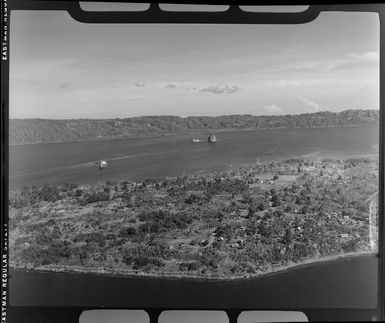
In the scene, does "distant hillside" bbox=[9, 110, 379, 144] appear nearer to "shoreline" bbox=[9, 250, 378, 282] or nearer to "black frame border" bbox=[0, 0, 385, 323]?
"black frame border" bbox=[0, 0, 385, 323]

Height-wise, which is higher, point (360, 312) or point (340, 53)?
point (340, 53)

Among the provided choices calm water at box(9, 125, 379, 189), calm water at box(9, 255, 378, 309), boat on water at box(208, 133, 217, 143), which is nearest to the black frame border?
calm water at box(9, 255, 378, 309)

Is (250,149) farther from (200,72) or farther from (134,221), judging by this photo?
(134,221)

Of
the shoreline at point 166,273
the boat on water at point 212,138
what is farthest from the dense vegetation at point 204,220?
the boat on water at point 212,138

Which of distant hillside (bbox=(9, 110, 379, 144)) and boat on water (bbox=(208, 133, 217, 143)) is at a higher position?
distant hillside (bbox=(9, 110, 379, 144))

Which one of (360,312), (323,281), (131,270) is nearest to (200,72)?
(131,270)

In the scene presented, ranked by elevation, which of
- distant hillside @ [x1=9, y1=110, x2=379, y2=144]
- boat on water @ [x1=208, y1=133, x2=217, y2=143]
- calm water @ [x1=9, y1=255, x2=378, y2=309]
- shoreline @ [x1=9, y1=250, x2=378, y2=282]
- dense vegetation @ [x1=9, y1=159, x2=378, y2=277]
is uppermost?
distant hillside @ [x1=9, y1=110, x2=379, y2=144]
